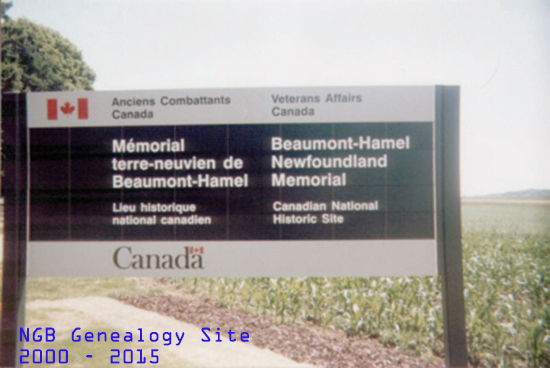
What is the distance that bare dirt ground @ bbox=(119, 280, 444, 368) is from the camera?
377 cm

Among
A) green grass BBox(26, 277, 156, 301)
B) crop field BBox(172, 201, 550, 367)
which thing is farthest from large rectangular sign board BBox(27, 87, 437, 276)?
green grass BBox(26, 277, 156, 301)

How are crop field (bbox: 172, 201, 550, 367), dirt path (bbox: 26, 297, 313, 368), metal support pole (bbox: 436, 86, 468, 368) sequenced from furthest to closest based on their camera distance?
crop field (bbox: 172, 201, 550, 367)
dirt path (bbox: 26, 297, 313, 368)
metal support pole (bbox: 436, 86, 468, 368)

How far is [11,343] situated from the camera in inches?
122

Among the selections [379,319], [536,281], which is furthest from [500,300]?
[379,319]

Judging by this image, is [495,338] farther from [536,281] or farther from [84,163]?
[84,163]

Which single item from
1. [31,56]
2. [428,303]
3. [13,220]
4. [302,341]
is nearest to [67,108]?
[13,220]

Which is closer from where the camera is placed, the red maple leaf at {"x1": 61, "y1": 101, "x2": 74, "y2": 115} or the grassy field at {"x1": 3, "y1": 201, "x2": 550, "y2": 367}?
the red maple leaf at {"x1": 61, "y1": 101, "x2": 74, "y2": 115}

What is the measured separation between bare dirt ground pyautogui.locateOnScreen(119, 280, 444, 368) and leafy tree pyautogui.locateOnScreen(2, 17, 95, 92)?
4.02 meters

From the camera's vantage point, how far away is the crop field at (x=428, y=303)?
12.6ft

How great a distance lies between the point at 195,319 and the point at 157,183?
2465 millimetres

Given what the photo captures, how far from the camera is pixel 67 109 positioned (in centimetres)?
311

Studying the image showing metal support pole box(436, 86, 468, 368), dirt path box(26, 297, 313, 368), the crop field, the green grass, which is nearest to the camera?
metal support pole box(436, 86, 468, 368)

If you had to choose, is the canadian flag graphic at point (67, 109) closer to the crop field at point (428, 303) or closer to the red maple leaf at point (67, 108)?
the red maple leaf at point (67, 108)

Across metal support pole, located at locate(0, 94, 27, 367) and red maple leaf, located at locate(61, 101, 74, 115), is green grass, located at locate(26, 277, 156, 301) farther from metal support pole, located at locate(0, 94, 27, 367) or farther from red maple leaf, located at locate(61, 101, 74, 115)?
red maple leaf, located at locate(61, 101, 74, 115)
